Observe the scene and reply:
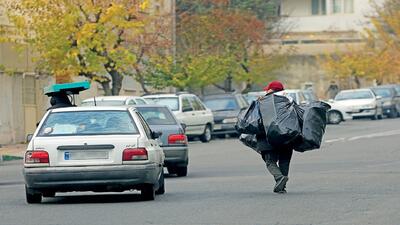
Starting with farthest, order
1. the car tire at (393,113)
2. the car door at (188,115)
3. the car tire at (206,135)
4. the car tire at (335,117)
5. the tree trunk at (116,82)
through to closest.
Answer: the car tire at (393,113) < the car tire at (335,117) < the tree trunk at (116,82) < the car tire at (206,135) < the car door at (188,115)

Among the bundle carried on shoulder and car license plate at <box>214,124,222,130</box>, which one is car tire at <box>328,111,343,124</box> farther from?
the bundle carried on shoulder

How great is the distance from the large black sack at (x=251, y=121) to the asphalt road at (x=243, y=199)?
960 millimetres

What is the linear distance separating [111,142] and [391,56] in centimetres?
5527

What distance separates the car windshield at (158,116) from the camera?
23141mm

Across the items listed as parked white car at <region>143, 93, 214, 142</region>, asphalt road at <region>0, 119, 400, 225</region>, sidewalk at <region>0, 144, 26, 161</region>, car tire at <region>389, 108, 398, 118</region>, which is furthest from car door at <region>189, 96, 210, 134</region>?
car tire at <region>389, 108, 398, 118</region>

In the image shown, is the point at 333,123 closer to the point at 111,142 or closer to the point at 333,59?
the point at 333,59

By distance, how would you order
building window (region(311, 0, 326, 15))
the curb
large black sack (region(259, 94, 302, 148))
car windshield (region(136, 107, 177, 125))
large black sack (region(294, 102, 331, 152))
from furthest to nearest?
building window (region(311, 0, 326, 15))
the curb
car windshield (region(136, 107, 177, 125))
large black sack (region(294, 102, 331, 152))
large black sack (region(259, 94, 302, 148))

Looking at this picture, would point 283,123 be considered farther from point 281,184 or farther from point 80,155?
point 80,155

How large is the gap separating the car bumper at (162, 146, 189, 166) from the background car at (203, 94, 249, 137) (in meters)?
17.8

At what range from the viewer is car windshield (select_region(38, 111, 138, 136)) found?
1622 centimetres

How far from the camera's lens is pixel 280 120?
17.3m

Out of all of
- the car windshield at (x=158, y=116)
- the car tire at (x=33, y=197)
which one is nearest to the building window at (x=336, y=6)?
the car windshield at (x=158, y=116)

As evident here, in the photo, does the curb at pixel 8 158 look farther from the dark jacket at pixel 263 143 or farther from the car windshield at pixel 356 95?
the car windshield at pixel 356 95

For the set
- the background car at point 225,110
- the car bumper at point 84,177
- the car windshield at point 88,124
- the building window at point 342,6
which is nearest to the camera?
the car bumper at point 84,177
